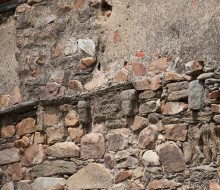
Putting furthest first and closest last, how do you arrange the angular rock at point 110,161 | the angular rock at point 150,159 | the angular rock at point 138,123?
the angular rock at point 110,161 < the angular rock at point 138,123 < the angular rock at point 150,159

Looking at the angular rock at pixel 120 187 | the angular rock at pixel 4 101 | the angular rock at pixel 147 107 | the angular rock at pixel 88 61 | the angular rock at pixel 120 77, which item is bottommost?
the angular rock at pixel 120 187

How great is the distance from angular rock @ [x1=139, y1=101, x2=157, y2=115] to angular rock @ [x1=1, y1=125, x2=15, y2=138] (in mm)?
1167

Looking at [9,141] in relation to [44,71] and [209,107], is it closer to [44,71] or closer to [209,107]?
[44,71]

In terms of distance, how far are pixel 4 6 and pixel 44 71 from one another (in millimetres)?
673

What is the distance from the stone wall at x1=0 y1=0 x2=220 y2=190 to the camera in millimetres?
3887

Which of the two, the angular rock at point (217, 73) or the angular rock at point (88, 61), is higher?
the angular rock at point (88, 61)

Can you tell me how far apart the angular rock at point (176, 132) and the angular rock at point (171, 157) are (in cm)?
4

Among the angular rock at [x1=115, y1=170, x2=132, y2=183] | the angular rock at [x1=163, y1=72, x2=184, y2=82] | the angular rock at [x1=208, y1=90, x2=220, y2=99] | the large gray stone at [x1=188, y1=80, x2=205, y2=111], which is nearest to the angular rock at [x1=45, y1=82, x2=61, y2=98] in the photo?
the angular rock at [x1=115, y1=170, x2=132, y2=183]

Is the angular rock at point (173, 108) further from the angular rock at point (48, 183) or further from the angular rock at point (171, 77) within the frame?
the angular rock at point (48, 183)

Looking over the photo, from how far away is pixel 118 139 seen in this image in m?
4.27

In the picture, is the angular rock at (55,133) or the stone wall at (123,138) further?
the angular rock at (55,133)

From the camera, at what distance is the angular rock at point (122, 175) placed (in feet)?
13.7

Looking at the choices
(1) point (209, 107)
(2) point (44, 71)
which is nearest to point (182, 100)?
(1) point (209, 107)

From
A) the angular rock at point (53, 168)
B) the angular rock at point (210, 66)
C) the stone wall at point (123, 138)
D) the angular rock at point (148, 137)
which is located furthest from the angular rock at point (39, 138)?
the angular rock at point (210, 66)
